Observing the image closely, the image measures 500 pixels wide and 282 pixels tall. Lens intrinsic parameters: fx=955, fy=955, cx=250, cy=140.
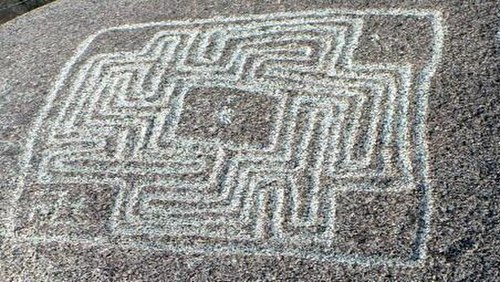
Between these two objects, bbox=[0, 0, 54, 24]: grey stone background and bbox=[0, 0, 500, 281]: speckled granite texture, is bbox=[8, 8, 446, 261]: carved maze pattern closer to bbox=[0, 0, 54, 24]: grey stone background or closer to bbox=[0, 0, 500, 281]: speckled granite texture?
bbox=[0, 0, 500, 281]: speckled granite texture

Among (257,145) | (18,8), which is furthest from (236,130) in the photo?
(18,8)

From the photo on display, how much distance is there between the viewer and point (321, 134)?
427 cm

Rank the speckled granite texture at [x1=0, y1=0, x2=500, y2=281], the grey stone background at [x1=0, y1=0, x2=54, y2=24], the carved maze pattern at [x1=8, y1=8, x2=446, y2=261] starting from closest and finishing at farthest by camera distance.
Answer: the speckled granite texture at [x1=0, y1=0, x2=500, y2=281] < the carved maze pattern at [x1=8, y1=8, x2=446, y2=261] < the grey stone background at [x1=0, y1=0, x2=54, y2=24]

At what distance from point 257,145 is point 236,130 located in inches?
5.7

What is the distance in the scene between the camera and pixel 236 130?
4332mm

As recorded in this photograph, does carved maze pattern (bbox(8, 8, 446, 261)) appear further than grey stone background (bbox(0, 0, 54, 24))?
No

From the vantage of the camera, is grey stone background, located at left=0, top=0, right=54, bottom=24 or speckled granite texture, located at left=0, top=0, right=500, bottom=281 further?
grey stone background, located at left=0, top=0, right=54, bottom=24

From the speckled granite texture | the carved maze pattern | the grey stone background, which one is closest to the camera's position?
the speckled granite texture

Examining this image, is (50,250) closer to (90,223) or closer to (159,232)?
(90,223)

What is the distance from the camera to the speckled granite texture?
3.73 meters

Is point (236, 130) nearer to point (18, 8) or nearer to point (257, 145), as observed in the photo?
point (257, 145)

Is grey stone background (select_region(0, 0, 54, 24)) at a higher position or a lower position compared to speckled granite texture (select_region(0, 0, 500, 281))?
lower

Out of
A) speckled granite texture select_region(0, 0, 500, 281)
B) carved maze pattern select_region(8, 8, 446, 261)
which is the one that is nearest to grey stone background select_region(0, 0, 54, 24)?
speckled granite texture select_region(0, 0, 500, 281)

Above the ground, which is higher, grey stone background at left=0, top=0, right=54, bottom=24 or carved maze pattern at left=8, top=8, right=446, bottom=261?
carved maze pattern at left=8, top=8, right=446, bottom=261
